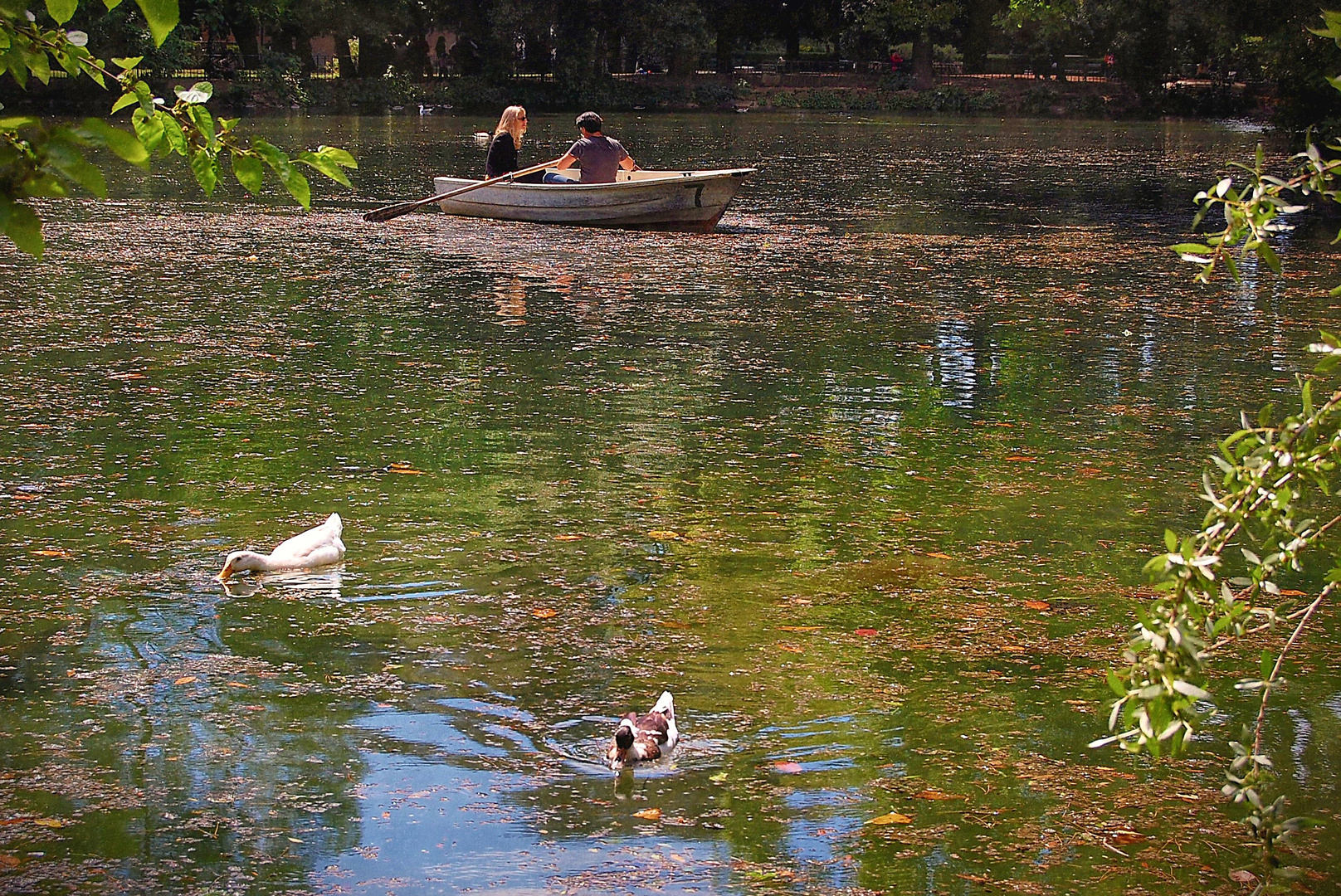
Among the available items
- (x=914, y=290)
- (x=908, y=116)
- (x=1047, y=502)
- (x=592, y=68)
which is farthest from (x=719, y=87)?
(x=1047, y=502)

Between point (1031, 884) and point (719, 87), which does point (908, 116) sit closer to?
point (719, 87)

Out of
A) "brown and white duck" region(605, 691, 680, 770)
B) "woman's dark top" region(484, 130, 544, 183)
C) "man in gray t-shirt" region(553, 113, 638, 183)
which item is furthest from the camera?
"woman's dark top" region(484, 130, 544, 183)

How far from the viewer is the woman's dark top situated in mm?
19672

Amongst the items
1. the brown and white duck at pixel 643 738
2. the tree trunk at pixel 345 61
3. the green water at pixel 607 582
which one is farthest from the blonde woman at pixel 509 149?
the tree trunk at pixel 345 61

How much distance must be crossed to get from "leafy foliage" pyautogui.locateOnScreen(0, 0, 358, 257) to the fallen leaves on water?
250cm

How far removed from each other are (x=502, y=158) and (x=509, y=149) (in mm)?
173

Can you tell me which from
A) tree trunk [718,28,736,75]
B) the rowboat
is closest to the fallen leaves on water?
the rowboat

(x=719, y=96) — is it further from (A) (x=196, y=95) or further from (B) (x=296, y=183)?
(B) (x=296, y=183)

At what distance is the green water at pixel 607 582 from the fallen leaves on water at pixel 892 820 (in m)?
0.03

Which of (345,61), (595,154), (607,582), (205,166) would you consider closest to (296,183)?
(205,166)

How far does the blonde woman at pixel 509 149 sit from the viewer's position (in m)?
19.2

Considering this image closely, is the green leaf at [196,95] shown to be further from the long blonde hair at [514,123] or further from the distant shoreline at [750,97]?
the distant shoreline at [750,97]

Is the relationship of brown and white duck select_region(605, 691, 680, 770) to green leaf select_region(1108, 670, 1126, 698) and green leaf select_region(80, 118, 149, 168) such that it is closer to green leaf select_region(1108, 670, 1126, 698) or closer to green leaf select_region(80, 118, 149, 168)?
green leaf select_region(1108, 670, 1126, 698)

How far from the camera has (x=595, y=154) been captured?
18703 mm
